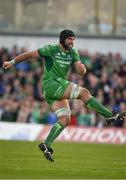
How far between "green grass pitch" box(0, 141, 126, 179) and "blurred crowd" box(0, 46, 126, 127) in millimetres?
5198

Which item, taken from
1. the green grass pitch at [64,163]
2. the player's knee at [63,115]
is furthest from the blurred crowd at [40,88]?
the player's knee at [63,115]

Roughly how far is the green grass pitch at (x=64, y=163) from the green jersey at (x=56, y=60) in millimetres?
1873

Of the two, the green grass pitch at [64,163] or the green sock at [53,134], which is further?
the green sock at [53,134]

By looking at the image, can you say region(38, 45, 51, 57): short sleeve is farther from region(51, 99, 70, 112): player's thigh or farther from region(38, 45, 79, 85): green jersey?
region(51, 99, 70, 112): player's thigh

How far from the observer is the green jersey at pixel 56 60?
1880 cm

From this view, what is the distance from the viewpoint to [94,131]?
30.1 meters

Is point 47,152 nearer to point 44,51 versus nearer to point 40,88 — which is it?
point 44,51

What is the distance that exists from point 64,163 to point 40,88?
13266mm

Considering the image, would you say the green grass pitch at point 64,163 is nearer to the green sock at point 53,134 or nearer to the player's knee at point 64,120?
the green sock at point 53,134

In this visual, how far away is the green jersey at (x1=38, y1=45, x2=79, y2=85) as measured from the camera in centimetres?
1880

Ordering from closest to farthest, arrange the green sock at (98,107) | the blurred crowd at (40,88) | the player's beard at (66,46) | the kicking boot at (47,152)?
the kicking boot at (47,152) < the green sock at (98,107) < the player's beard at (66,46) < the blurred crowd at (40,88)

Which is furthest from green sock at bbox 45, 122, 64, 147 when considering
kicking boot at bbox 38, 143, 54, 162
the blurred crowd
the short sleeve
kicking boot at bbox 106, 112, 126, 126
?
the blurred crowd

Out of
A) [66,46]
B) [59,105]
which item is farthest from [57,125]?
[66,46]

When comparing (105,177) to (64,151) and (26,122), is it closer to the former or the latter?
(64,151)
